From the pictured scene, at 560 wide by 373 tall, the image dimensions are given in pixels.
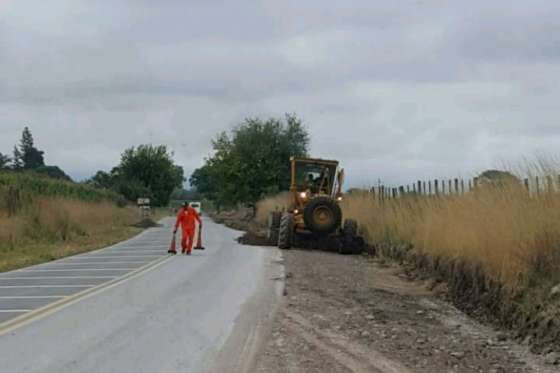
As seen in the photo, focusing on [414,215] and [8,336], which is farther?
[414,215]

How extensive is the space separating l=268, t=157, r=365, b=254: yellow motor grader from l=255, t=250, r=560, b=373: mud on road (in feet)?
34.1

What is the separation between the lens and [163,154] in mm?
118875

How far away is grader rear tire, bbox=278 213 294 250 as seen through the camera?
2773 cm

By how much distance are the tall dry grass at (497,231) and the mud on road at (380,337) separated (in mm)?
952

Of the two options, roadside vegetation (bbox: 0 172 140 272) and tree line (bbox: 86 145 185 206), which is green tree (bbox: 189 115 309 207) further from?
tree line (bbox: 86 145 185 206)

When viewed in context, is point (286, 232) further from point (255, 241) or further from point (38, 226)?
point (38, 226)

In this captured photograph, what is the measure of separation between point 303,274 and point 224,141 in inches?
2022

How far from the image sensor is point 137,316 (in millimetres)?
12312

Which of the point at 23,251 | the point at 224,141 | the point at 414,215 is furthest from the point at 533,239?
the point at 224,141

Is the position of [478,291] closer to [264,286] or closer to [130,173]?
[264,286]

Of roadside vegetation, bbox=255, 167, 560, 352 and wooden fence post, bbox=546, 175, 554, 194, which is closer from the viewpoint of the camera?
roadside vegetation, bbox=255, 167, 560, 352

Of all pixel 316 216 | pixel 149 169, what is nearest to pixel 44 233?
pixel 316 216

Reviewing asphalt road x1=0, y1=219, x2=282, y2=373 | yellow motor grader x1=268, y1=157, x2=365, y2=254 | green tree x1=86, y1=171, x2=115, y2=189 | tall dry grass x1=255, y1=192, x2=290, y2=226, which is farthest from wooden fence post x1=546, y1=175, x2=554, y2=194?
green tree x1=86, y1=171, x2=115, y2=189

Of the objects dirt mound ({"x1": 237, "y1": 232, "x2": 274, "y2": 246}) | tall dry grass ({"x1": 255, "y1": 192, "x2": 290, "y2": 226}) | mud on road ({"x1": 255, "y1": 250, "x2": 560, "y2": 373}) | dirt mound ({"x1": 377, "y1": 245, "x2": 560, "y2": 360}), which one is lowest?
mud on road ({"x1": 255, "y1": 250, "x2": 560, "y2": 373})
